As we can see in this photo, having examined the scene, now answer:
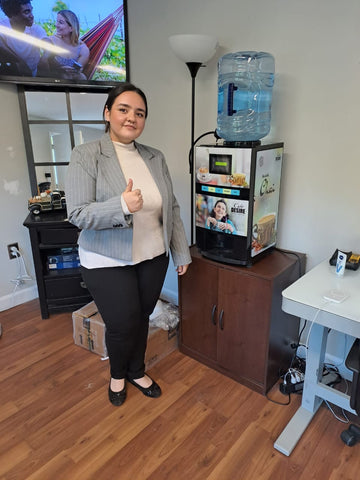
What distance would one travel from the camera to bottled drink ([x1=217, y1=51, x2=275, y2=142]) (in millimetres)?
1756

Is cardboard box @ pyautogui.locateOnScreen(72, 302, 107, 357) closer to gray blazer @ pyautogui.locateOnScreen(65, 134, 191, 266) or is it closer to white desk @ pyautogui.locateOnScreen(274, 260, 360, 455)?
gray blazer @ pyautogui.locateOnScreen(65, 134, 191, 266)

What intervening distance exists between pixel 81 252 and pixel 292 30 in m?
1.46

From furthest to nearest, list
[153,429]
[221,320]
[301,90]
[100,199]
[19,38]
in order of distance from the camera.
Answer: [19,38] < [221,320] < [301,90] < [153,429] < [100,199]

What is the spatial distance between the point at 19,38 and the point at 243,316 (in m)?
2.14

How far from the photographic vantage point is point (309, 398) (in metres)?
1.67

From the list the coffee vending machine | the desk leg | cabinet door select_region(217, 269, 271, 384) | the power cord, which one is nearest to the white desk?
the desk leg

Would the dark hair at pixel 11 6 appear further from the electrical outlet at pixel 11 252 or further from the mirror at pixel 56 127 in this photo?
the electrical outlet at pixel 11 252

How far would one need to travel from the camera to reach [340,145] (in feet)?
5.53

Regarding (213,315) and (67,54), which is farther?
(67,54)

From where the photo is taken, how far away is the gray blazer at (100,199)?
1.34m

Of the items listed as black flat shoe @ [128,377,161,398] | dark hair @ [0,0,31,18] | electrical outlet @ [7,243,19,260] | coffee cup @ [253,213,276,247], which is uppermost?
dark hair @ [0,0,31,18]

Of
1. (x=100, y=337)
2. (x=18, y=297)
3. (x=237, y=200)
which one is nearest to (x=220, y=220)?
(x=237, y=200)

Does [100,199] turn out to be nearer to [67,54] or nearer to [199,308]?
[199,308]

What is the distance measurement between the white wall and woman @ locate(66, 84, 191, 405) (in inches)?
27.3
